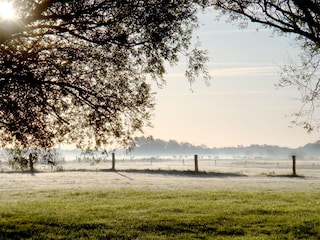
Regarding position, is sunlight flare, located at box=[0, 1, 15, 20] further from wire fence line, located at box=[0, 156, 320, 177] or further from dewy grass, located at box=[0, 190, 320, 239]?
dewy grass, located at box=[0, 190, 320, 239]

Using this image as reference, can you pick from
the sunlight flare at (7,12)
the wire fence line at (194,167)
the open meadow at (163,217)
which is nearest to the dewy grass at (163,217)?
the open meadow at (163,217)

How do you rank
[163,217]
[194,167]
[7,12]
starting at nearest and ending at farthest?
[7,12]
[163,217]
[194,167]

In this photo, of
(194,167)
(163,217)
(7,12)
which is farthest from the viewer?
(194,167)

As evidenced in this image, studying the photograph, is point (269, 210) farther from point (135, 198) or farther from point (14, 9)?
point (14, 9)

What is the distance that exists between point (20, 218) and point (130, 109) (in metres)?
5.46

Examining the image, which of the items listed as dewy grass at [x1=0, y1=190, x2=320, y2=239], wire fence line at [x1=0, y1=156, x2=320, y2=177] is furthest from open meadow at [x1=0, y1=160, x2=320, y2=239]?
wire fence line at [x1=0, y1=156, x2=320, y2=177]

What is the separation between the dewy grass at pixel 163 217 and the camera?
12.3 m

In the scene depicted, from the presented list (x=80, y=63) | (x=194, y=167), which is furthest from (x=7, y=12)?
(x=194, y=167)

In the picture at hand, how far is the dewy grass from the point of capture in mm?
12320

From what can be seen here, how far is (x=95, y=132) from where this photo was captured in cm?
1703

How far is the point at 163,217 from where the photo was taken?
1435 centimetres

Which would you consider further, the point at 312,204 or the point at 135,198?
the point at 135,198

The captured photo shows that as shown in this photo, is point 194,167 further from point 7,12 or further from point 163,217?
point 7,12

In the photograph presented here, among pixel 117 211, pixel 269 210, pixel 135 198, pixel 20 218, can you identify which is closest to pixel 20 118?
pixel 20 218
